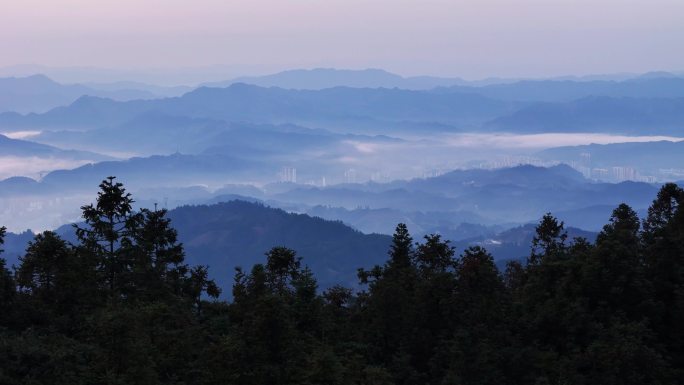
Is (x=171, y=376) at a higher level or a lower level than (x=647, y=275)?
lower

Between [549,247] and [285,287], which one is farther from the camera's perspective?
[549,247]

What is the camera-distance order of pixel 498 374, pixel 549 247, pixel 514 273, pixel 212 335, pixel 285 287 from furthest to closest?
pixel 514 273 → pixel 549 247 → pixel 285 287 → pixel 212 335 → pixel 498 374

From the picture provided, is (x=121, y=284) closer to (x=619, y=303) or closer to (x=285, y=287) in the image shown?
(x=285, y=287)

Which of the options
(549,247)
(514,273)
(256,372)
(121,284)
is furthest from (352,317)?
(514,273)

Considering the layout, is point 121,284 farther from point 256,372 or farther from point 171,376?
point 256,372

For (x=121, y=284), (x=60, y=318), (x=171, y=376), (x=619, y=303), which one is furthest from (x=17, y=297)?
(x=619, y=303)

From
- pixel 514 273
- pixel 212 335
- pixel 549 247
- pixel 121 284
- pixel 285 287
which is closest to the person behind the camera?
pixel 212 335
